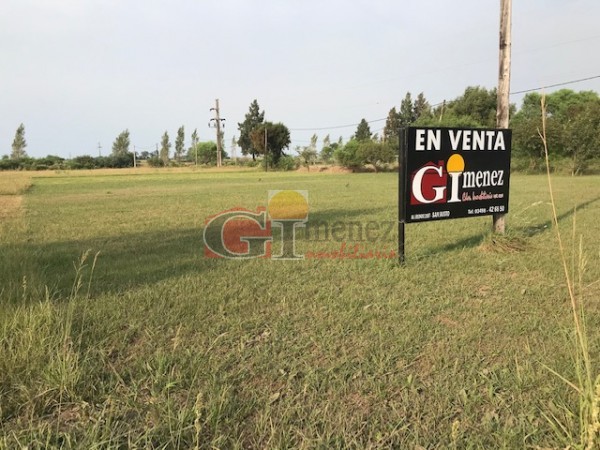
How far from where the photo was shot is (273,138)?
6334cm

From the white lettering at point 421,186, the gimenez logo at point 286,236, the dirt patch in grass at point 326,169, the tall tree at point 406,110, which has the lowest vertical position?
the gimenez logo at point 286,236

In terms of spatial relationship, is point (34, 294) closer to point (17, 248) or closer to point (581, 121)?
point (17, 248)

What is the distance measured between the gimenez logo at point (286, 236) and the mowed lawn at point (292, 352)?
52cm

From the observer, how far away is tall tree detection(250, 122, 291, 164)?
62.8 meters

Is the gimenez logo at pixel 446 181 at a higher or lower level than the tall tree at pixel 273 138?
lower

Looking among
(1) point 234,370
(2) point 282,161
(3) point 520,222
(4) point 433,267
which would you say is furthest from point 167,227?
(2) point 282,161

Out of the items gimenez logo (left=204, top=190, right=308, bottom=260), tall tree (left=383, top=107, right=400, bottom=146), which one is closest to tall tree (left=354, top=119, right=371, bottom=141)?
tall tree (left=383, top=107, right=400, bottom=146)

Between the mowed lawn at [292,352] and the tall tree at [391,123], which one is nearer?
the mowed lawn at [292,352]

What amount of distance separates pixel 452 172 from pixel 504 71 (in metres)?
2.27

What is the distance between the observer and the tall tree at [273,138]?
62812mm

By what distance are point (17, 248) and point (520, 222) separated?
31.9 ft

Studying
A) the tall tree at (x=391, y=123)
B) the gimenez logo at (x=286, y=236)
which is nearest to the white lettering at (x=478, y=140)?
the gimenez logo at (x=286, y=236)

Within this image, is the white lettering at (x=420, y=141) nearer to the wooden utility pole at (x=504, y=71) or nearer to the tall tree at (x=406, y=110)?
the wooden utility pole at (x=504, y=71)

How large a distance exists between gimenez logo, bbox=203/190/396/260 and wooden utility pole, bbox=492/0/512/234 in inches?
70.6
